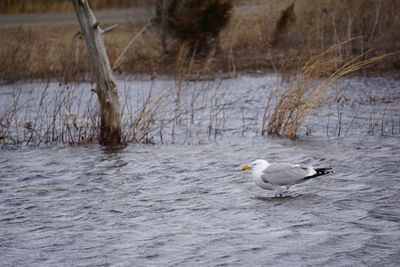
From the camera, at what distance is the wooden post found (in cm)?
1062

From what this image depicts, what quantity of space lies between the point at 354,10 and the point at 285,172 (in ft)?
44.1

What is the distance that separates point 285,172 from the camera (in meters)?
7.70

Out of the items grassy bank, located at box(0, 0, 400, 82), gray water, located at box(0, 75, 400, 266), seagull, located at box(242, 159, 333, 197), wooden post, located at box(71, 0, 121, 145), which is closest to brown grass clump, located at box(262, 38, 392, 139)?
gray water, located at box(0, 75, 400, 266)

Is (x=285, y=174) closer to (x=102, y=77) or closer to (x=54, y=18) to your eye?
(x=102, y=77)

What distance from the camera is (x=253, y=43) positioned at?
77.3 ft

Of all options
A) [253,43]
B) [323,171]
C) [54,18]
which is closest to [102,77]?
[323,171]

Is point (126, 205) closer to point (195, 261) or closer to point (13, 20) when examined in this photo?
point (195, 261)

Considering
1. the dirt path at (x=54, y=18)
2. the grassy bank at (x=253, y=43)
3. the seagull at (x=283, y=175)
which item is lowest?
the seagull at (x=283, y=175)

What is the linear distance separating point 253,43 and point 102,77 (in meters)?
13.4

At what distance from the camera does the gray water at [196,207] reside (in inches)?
244

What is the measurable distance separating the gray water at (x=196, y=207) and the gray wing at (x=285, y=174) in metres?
0.32

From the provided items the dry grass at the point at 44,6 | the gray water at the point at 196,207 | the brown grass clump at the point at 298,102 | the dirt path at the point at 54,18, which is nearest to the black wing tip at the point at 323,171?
the gray water at the point at 196,207

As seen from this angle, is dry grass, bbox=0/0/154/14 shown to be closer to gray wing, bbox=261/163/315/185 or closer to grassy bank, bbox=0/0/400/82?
grassy bank, bbox=0/0/400/82

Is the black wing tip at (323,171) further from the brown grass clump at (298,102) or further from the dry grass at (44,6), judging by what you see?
the dry grass at (44,6)
